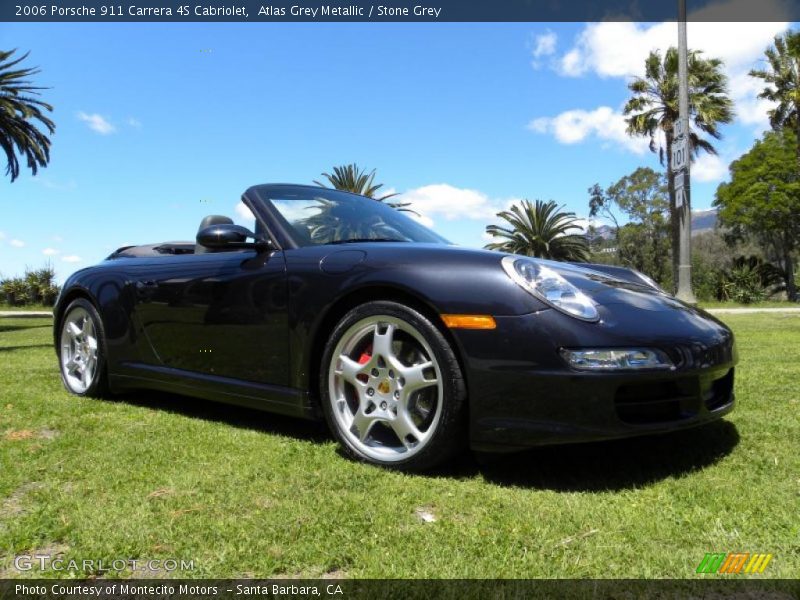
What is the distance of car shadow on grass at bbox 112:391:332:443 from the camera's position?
3.29 meters

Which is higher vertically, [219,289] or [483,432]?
[219,289]

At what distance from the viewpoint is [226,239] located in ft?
10.1

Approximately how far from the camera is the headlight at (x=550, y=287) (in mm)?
2365

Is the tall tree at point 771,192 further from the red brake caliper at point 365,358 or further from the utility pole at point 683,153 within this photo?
the red brake caliper at point 365,358

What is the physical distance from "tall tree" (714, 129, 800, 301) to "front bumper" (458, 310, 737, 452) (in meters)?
35.0

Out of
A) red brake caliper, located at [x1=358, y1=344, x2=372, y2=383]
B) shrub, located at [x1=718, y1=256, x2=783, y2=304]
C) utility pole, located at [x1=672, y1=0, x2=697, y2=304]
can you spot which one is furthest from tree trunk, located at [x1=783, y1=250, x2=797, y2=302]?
red brake caliper, located at [x1=358, y1=344, x2=372, y2=383]

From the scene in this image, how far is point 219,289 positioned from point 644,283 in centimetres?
217

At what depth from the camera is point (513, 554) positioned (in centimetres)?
179

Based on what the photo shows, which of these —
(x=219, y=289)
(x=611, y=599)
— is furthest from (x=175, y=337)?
(x=611, y=599)

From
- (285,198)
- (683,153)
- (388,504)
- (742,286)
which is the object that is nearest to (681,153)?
(683,153)

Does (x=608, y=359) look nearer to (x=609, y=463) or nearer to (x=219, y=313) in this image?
(x=609, y=463)

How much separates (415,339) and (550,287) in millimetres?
588

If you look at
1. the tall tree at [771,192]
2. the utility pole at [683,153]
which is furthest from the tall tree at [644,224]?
the utility pole at [683,153]

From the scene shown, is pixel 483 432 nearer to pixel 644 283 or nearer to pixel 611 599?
pixel 611 599
